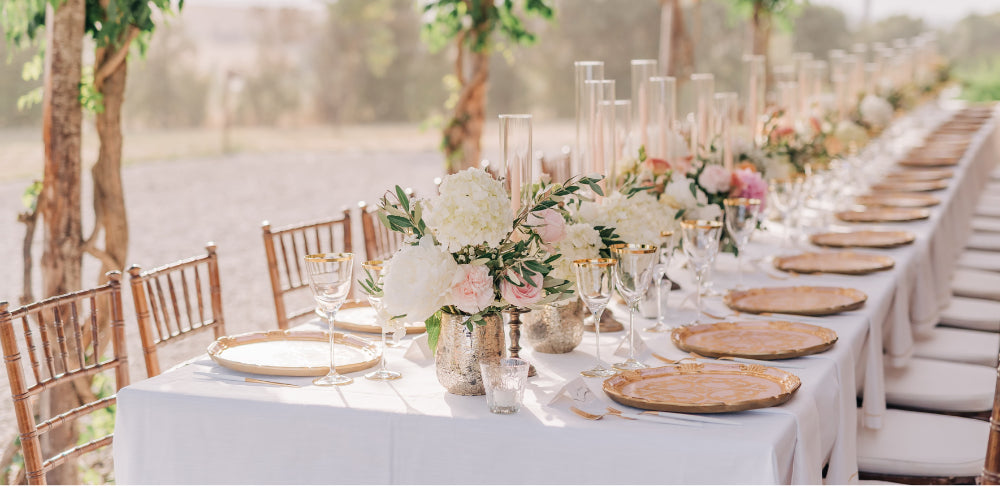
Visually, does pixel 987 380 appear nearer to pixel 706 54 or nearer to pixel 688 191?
pixel 688 191

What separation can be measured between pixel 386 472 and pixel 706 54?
1859cm

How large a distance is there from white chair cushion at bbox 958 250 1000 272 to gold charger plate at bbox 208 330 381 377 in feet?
10.8

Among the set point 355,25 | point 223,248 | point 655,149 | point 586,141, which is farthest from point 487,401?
point 355,25

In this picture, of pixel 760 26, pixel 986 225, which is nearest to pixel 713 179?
pixel 986 225

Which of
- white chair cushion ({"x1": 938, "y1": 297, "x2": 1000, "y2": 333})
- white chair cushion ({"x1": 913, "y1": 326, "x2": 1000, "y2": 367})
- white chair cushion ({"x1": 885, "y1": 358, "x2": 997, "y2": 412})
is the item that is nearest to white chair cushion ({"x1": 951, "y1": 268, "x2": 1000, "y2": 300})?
white chair cushion ({"x1": 938, "y1": 297, "x2": 1000, "y2": 333})

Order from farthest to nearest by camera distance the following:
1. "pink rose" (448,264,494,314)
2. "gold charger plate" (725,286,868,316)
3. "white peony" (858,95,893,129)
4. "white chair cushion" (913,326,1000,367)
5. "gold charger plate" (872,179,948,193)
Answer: "white peony" (858,95,893,129) → "gold charger plate" (872,179,948,193) → "white chair cushion" (913,326,1000,367) → "gold charger plate" (725,286,868,316) → "pink rose" (448,264,494,314)

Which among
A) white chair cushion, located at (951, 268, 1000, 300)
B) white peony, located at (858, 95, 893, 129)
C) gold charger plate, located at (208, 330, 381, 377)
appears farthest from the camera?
white peony, located at (858, 95, 893, 129)

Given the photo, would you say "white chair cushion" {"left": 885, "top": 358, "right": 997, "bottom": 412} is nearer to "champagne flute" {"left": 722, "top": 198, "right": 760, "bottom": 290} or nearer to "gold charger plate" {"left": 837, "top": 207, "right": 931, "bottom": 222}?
"champagne flute" {"left": 722, "top": 198, "right": 760, "bottom": 290}

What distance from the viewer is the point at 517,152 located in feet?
6.31

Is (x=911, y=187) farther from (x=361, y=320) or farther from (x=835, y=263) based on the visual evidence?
(x=361, y=320)

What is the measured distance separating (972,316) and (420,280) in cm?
248

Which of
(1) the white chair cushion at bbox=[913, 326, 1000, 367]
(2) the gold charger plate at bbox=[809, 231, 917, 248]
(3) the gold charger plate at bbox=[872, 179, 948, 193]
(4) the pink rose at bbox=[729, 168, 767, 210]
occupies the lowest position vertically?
(1) the white chair cushion at bbox=[913, 326, 1000, 367]

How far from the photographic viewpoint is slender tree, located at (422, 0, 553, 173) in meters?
4.32

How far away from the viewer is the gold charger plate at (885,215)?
350 centimetres
